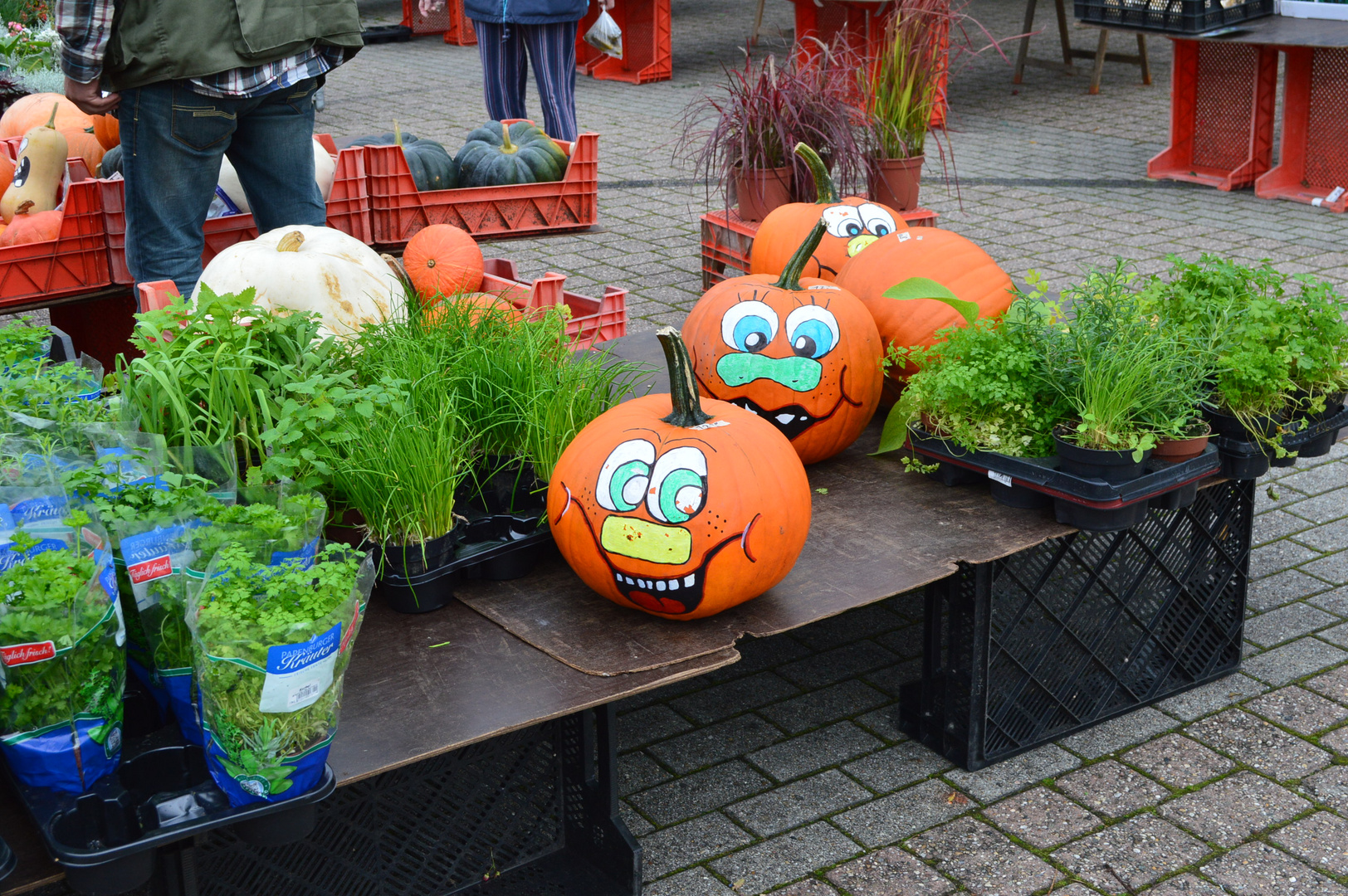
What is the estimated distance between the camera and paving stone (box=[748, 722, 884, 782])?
2.89 meters

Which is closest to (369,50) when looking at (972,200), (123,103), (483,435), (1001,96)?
(1001,96)

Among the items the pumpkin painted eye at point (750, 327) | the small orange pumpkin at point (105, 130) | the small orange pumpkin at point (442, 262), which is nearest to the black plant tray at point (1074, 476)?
the pumpkin painted eye at point (750, 327)

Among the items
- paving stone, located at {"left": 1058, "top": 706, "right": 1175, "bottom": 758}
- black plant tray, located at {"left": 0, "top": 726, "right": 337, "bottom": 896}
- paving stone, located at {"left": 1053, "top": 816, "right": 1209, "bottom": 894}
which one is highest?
black plant tray, located at {"left": 0, "top": 726, "right": 337, "bottom": 896}

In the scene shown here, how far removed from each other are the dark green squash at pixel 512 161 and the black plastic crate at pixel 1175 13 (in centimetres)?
402

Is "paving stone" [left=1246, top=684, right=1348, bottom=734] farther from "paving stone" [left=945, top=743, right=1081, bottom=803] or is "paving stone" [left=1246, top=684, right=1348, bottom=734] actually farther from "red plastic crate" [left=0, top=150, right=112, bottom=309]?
"red plastic crate" [left=0, top=150, right=112, bottom=309]

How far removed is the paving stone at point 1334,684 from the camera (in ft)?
10.2

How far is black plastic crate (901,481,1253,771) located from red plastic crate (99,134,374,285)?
2666 millimetres

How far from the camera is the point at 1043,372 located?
2.82 m

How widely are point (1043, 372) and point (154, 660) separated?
1.84m

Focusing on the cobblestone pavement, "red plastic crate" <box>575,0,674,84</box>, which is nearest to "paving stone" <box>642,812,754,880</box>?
the cobblestone pavement

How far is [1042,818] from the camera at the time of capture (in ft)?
8.85

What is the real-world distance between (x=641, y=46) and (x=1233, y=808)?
10.1 meters

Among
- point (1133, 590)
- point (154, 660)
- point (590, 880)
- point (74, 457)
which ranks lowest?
point (590, 880)

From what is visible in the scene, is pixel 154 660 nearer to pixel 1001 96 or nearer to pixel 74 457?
pixel 74 457
